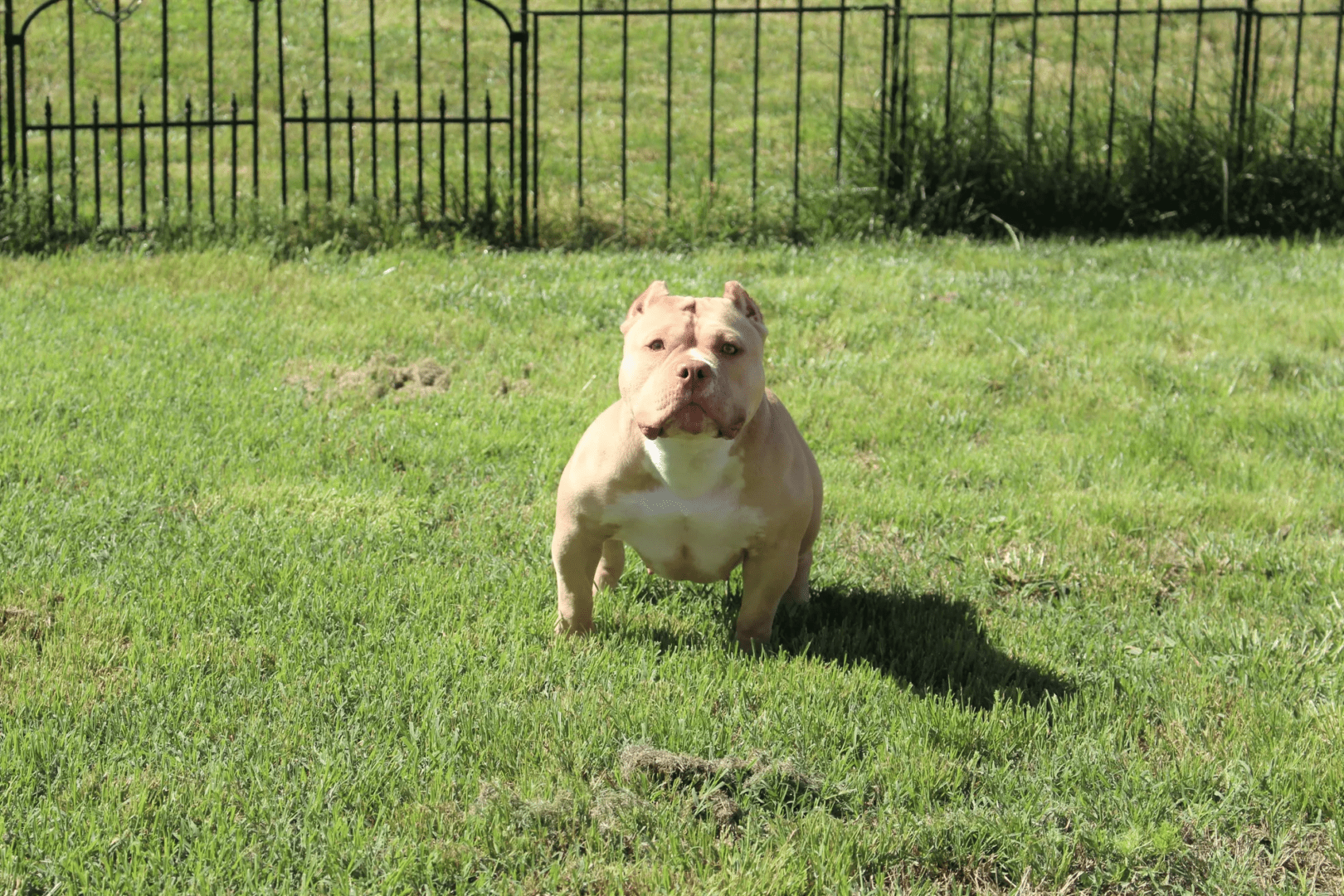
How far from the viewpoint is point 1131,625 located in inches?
155

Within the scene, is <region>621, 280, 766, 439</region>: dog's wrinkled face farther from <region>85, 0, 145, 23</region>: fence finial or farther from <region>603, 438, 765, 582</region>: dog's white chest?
<region>85, 0, 145, 23</region>: fence finial

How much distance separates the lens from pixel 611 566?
13.0ft

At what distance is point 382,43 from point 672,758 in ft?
45.1

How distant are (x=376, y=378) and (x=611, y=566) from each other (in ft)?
8.17

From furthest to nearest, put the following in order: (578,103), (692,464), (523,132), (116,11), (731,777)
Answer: (578,103)
(523,132)
(116,11)
(692,464)
(731,777)

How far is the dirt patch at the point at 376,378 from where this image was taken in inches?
230

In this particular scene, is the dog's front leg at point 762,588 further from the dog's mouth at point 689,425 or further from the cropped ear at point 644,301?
the cropped ear at point 644,301

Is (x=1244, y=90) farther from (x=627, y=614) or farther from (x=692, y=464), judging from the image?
(x=692, y=464)

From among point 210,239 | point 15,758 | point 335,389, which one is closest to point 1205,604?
point 15,758

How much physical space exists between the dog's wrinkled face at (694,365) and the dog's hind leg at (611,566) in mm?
822

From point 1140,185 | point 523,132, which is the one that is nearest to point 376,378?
point 523,132

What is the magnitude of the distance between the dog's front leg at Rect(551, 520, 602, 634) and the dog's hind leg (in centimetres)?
34

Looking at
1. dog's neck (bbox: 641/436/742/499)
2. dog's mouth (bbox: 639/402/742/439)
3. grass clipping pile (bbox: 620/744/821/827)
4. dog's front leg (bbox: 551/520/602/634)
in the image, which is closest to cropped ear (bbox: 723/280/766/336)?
dog's neck (bbox: 641/436/742/499)

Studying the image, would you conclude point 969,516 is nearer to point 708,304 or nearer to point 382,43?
point 708,304
